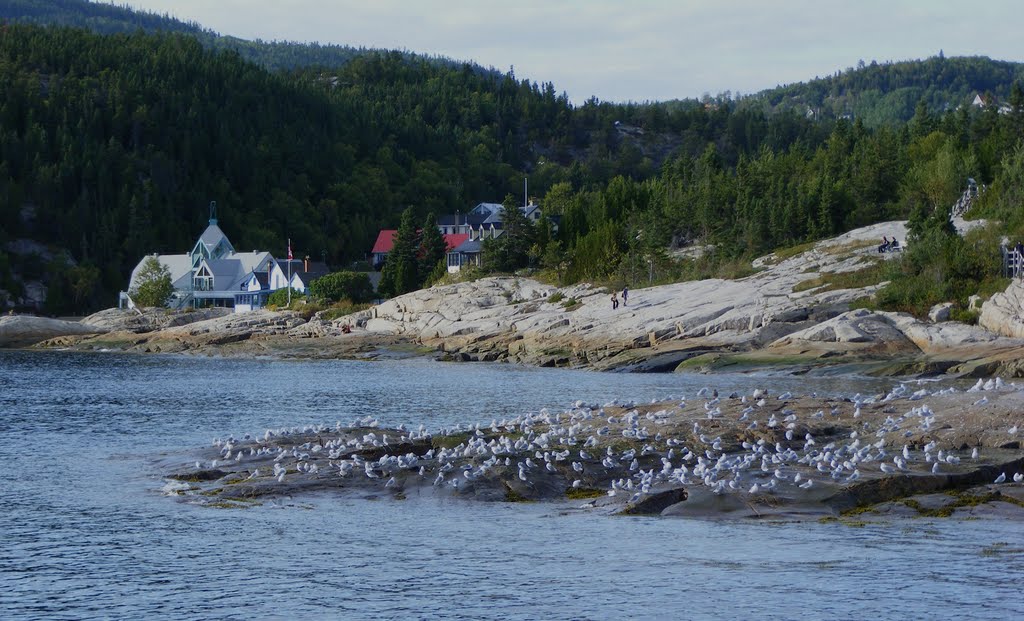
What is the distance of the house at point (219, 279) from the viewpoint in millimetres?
104625

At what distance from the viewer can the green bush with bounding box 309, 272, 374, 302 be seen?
87.5 m

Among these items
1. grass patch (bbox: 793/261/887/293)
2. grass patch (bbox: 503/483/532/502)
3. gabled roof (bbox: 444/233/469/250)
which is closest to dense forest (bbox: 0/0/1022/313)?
grass patch (bbox: 793/261/887/293)

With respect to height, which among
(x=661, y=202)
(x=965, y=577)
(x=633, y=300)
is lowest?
(x=965, y=577)

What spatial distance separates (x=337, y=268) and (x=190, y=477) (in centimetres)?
10946

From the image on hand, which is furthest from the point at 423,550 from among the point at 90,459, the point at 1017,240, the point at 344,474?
the point at 1017,240

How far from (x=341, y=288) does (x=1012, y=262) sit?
49840mm

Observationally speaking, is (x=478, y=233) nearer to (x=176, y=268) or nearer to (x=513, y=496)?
(x=176, y=268)

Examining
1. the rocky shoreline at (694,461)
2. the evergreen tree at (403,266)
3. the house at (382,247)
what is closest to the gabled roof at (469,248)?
the evergreen tree at (403,266)

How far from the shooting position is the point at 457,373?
55.3m

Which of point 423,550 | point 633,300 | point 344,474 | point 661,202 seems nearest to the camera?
point 423,550

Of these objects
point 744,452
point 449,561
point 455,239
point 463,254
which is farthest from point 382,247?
point 449,561

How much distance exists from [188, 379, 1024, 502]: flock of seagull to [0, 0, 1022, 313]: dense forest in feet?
125

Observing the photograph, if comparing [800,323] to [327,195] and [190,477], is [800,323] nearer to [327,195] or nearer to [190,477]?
[190,477]

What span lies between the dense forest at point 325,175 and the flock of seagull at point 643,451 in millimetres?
38031
